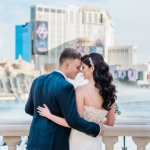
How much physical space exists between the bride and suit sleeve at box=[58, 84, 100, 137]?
0.04 meters

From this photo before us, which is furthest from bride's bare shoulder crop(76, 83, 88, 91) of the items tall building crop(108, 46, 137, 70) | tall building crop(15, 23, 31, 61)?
tall building crop(108, 46, 137, 70)

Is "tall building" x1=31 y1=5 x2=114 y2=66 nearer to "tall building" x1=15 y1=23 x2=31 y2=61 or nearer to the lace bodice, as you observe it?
"tall building" x1=15 y1=23 x2=31 y2=61

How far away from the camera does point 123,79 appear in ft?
239

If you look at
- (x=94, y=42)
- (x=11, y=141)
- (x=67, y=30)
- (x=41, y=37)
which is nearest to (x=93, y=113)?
(x=11, y=141)

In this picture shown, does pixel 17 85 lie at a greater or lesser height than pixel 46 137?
lesser

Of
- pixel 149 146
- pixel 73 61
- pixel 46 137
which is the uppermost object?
pixel 73 61

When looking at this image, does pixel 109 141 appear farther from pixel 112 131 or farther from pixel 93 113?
pixel 93 113

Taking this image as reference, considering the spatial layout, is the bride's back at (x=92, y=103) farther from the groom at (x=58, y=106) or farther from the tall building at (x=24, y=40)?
the tall building at (x=24, y=40)

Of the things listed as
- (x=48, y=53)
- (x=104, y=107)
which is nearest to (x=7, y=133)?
(x=104, y=107)

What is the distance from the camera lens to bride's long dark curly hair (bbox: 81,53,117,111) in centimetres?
174

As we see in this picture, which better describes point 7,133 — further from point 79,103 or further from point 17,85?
point 17,85

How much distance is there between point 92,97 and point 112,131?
0.47m

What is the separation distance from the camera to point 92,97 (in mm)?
1745

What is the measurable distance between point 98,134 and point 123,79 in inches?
2816
